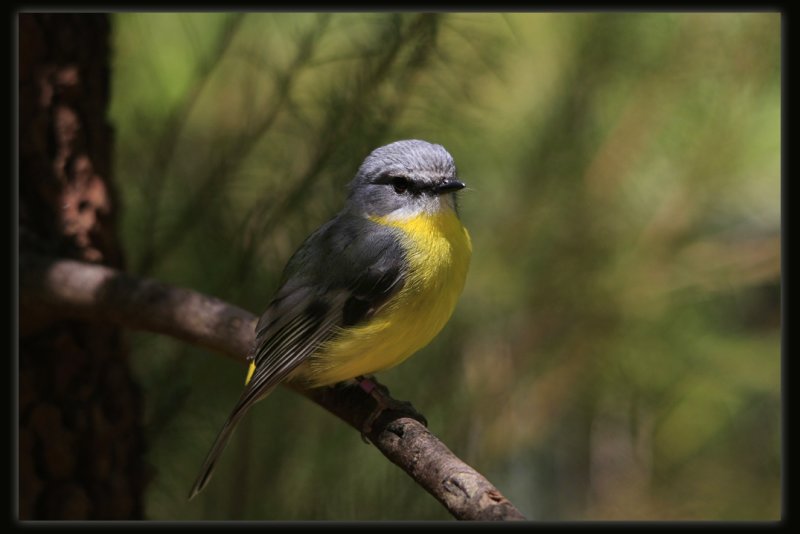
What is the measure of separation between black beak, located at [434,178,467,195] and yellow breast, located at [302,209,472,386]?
4 centimetres

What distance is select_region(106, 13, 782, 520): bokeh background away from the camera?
1766 mm

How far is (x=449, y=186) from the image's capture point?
4.69 feet

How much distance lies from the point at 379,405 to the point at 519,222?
1.74 ft

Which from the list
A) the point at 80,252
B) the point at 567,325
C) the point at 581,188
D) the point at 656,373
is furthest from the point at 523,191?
the point at 80,252

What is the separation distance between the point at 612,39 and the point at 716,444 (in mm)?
778

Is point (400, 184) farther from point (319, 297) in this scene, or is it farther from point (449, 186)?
point (319, 297)

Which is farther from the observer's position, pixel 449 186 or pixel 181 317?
pixel 181 317

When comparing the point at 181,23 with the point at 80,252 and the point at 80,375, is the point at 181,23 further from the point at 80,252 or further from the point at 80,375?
the point at 80,375

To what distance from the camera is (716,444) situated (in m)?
1.96

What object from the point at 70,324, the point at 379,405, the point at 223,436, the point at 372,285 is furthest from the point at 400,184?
the point at 70,324

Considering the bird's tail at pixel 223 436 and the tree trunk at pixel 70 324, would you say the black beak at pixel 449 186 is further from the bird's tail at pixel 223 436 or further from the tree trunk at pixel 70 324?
the tree trunk at pixel 70 324

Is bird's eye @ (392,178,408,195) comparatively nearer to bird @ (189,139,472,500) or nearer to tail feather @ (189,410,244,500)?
bird @ (189,139,472,500)

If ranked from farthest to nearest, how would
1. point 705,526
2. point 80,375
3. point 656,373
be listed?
point 656,373 < point 80,375 < point 705,526

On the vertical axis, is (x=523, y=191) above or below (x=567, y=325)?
above
